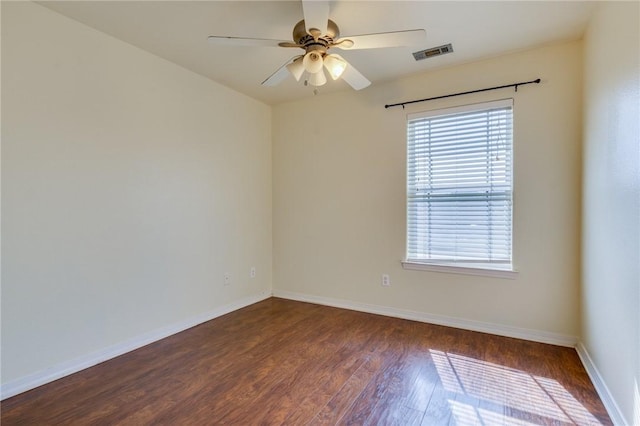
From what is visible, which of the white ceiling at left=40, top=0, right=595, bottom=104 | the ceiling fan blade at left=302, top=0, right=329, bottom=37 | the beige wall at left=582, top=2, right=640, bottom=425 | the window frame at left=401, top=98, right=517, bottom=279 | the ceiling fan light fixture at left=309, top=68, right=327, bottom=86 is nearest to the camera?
the beige wall at left=582, top=2, right=640, bottom=425

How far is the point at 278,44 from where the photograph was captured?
2.00m

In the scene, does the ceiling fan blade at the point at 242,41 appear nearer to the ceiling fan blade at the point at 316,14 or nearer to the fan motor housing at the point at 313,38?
the fan motor housing at the point at 313,38

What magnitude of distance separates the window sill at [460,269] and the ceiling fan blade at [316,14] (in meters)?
2.35

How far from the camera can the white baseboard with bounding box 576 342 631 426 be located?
5.57 ft

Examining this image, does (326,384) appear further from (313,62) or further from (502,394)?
(313,62)

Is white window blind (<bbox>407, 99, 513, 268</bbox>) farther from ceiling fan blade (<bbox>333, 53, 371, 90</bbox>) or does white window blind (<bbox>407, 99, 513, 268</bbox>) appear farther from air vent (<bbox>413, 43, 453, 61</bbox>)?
ceiling fan blade (<bbox>333, 53, 371, 90</bbox>)

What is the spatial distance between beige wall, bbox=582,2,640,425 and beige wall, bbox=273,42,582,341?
236 mm

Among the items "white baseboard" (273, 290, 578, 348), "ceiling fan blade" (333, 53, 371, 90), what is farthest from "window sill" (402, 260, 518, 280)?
"ceiling fan blade" (333, 53, 371, 90)

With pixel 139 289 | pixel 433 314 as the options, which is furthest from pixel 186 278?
pixel 433 314

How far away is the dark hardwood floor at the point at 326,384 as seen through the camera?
1803mm

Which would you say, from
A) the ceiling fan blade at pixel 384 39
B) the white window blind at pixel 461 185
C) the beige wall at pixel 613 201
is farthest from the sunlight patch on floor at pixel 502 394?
the ceiling fan blade at pixel 384 39

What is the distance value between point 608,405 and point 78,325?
3493 mm

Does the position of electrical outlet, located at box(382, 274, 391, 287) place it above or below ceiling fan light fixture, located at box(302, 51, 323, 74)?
below

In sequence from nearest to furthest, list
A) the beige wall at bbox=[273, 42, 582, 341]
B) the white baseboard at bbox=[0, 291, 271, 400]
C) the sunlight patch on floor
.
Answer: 1. the sunlight patch on floor
2. the white baseboard at bbox=[0, 291, 271, 400]
3. the beige wall at bbox=[273, 42, 582, 341]
